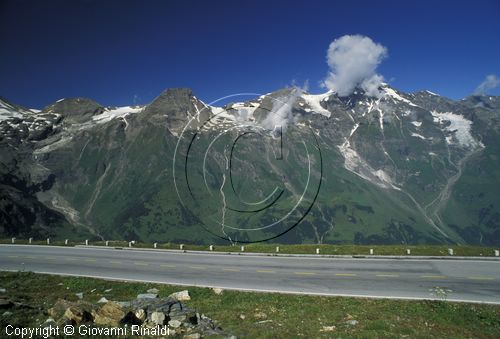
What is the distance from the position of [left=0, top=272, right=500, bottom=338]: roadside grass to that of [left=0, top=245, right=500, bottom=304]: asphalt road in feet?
7.44

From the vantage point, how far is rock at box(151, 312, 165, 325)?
2012 cm

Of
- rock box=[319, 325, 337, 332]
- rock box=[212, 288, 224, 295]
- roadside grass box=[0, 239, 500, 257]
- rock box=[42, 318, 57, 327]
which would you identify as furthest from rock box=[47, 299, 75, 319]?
roadside grass box=[0, 239, 500, 257]

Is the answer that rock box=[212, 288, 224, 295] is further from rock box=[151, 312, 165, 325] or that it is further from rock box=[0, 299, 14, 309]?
rock box=[0, 299, 14, 309]

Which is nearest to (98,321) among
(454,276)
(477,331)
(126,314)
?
(126,314)

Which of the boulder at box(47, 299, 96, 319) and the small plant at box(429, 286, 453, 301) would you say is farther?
the small plant at box(429, 286, 453, 301)

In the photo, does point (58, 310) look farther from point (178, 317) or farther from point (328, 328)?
point (328, 328)

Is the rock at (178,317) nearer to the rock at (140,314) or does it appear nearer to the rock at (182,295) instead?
the rock at (140,314)

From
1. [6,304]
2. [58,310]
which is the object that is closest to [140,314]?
[58,310]

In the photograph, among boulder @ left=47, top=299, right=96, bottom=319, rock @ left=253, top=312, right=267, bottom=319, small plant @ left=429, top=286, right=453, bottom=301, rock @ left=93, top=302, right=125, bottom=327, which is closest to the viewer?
rock @ left=93, top=302, right=125, bottom=327

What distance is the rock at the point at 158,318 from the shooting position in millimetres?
20117

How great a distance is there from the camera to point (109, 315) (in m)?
19.9

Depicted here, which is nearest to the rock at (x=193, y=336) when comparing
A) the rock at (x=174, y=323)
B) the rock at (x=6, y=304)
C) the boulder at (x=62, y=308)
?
the rock at (x=174, y=323)

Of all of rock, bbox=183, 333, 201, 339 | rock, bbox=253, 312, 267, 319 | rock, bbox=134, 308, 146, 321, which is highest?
rock, bbox=134, 308, 146, 321

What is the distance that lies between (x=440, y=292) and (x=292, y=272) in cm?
1377
